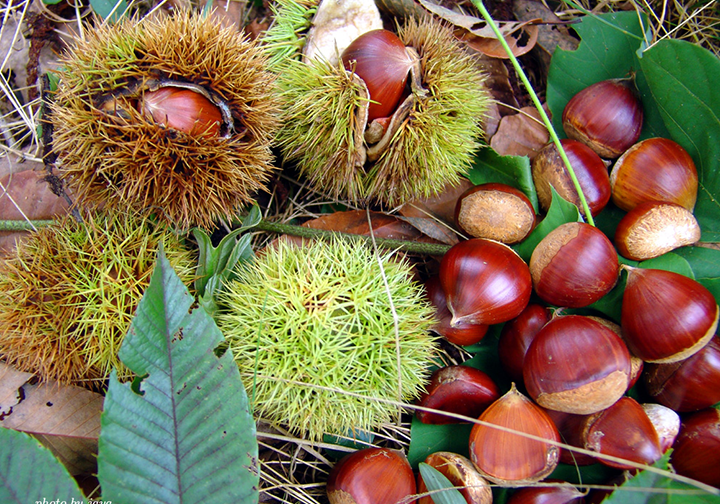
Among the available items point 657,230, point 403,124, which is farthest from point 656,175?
point 403,124

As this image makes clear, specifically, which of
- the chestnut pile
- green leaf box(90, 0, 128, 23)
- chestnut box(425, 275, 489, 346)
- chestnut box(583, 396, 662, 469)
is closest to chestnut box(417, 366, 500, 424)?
the chestnut pile

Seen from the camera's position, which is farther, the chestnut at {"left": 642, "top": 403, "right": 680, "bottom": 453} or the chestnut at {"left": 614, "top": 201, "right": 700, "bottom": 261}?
the chestnut at {"left": 614, "top": 201, "right": 700, "bottom": 261}

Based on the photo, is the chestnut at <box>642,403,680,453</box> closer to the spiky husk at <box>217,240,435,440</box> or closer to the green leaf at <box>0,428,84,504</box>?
the spiky husk at <box>217,240,435,440</box>

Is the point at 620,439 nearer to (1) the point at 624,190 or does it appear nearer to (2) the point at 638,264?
(2) the point at 638,264

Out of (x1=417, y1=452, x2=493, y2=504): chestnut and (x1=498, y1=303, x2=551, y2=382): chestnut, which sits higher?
(x1=498, y1=303, x2=551, y2=382): chestnut

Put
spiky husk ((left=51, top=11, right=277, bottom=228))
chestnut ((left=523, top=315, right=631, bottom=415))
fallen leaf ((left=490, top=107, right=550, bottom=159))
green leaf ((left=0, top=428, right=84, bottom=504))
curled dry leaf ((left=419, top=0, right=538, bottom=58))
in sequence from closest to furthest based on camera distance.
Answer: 1. green leaf ((left=0, top=428, right=84, bottom=504))
2. spiky husk ((left=51, top=11, right=277, bottom=228))
3. chestnut ((left=523, top=315, right=631, bottom=415))
4. curled dry leaf ((left=419, top=0, right=538, bottom=58))
5. fallen leaf ((left=490, top=107, right=550, bottom=159))
